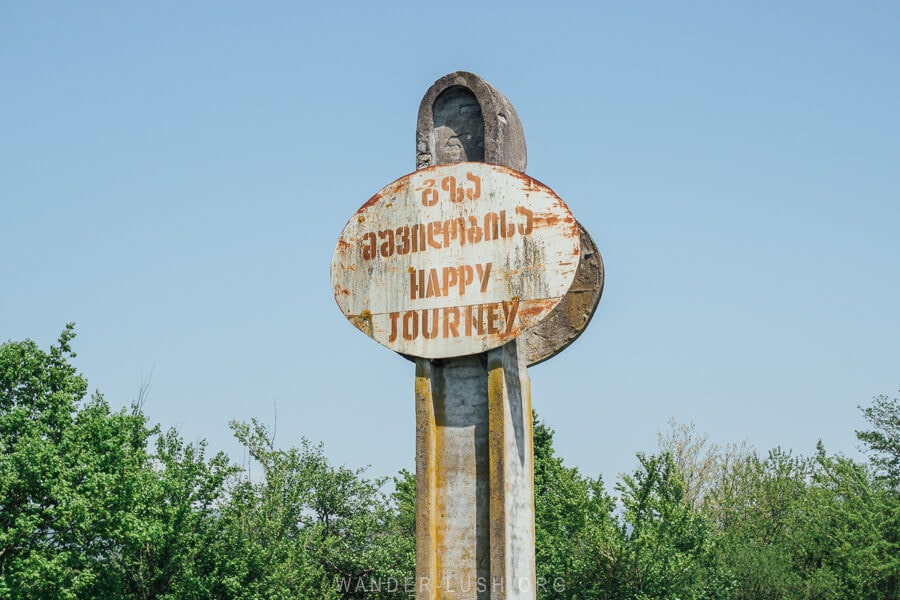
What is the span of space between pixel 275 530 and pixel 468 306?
19.6m

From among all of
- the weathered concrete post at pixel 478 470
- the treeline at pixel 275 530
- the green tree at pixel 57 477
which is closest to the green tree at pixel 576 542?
the treeline at pixel 275 530

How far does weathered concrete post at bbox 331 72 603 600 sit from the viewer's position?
34.6 feet

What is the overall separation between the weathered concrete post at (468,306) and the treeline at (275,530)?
995 centimetres

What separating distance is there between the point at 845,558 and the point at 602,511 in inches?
510

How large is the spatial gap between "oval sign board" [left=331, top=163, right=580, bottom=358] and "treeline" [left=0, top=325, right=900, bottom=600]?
1043cm

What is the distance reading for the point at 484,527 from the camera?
10539 mm

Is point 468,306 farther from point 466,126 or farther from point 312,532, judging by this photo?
point 312,532

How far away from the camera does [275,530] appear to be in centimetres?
2892

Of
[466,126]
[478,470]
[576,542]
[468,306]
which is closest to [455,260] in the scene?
[468,306]

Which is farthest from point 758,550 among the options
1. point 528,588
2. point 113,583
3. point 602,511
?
point 528,588

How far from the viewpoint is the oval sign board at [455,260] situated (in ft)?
34.8

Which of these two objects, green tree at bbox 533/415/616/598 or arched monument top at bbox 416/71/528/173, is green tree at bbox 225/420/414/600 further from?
arched monument top at bbox 416/71/528/173

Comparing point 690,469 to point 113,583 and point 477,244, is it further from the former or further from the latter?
point 477,244

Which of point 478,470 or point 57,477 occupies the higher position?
point 57,477
